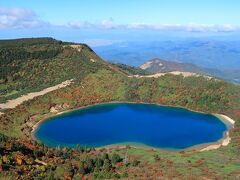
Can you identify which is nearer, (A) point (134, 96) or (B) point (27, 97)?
(B) point (27, 97)

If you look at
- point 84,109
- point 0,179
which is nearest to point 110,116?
point 84,109

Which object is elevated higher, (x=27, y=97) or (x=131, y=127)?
(x=27, y=97)

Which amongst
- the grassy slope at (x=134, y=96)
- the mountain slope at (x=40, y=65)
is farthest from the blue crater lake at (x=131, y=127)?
the mountain slope at (x=40, y=65)

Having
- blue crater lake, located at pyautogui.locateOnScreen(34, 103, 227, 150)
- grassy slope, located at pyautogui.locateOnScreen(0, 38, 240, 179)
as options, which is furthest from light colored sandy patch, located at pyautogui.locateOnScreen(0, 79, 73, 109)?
blue crater lake, located at pyautogui.locateOnScreen(34, 103, 227, 150)

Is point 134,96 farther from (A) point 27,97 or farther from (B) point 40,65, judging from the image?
(B) point 40,65

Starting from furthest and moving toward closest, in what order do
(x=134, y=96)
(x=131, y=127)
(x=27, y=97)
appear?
(x=134, y=96) → (x=27, y=97) → (x=131, y=127)

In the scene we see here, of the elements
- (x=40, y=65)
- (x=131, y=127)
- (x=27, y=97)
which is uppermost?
(x=40, y=65)

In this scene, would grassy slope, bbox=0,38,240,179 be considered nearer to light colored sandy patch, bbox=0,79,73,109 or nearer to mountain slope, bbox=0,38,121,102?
light colored sandy patch, bbox=0,79,73,109

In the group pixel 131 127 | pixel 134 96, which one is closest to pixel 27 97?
pixel 134 96

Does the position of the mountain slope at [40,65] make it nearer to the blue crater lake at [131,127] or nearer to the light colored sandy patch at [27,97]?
the light colored sandy patch at [27,97]
